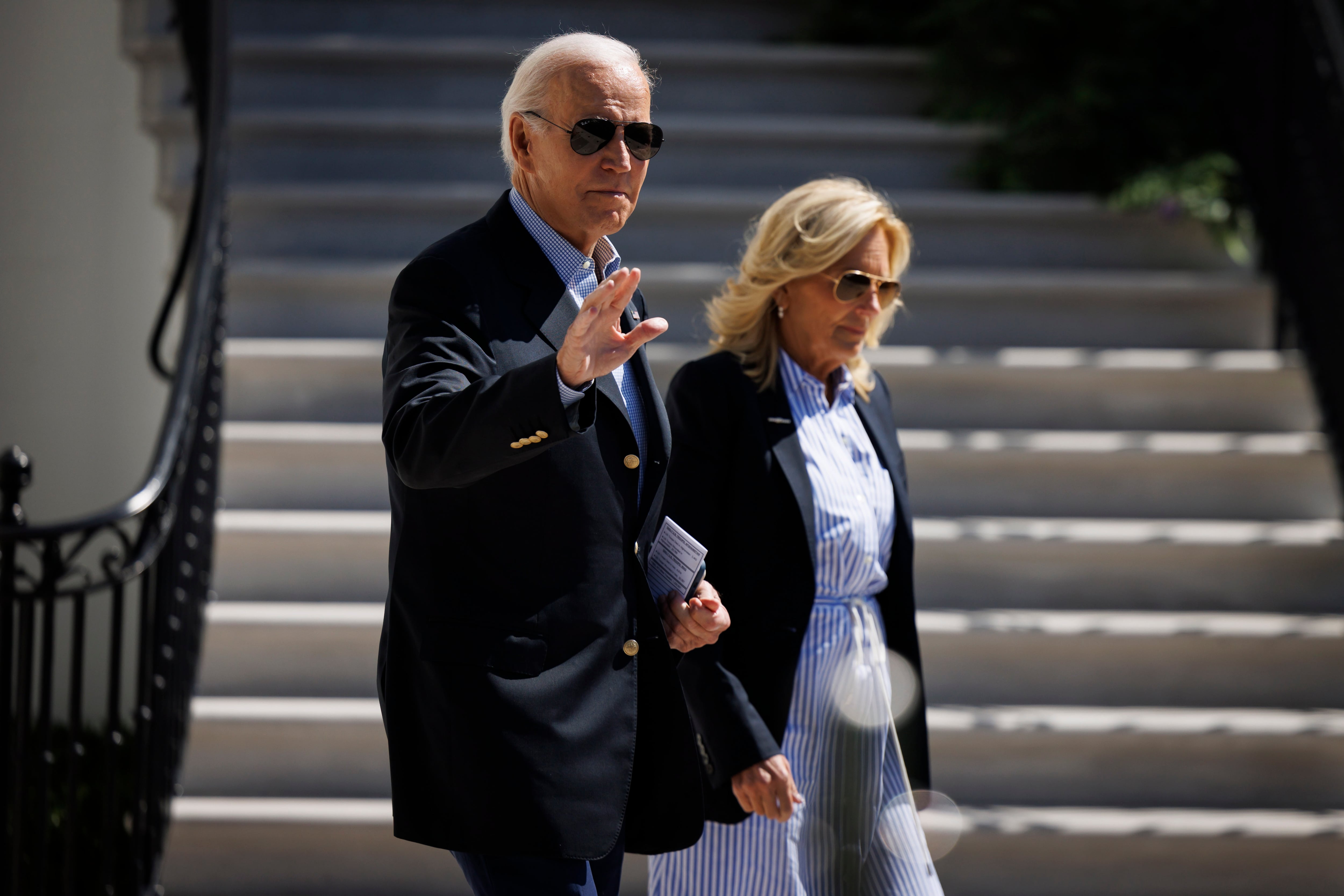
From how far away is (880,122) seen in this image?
17.1 feet

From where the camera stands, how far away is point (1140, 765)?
363 centimetres

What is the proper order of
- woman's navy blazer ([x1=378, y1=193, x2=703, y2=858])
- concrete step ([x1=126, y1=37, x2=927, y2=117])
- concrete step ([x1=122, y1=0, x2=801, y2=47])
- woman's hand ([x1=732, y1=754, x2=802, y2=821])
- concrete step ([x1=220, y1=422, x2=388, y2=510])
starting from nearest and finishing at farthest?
woman's navy blazer ([x1=378, y1=193, x2=703, y2=858]), woman's hand ([x1=732, y1=754, x2=802, y2=821]), concrete step ([x1=220, y1=422, x2=388, y2=510]), concrete step ([x1=126, y1=37, x2=927, y2=117]), concrete step ([x1=122, y1=0, x2=801, y2=47])

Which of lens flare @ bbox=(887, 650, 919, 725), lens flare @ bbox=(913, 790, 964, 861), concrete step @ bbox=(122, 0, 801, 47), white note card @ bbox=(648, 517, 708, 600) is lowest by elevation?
lens flare @ bbox=(913, 790, 964, 861)

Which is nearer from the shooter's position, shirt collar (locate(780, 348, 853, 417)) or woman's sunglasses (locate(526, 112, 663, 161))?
woman's sunglasses (locate(526, 112, 663, 161))

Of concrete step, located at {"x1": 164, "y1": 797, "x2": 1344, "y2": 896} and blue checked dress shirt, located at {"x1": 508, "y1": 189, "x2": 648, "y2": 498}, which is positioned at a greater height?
blue checked dress shirt, located at {"x1": 508, "y1": 189, "x2": 648, "y2": 498}

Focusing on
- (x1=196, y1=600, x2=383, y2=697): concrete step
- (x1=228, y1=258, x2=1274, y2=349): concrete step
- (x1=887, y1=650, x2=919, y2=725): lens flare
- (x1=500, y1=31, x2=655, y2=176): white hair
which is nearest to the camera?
(x1=500, y1=31, x2=655, y2=176): white hair

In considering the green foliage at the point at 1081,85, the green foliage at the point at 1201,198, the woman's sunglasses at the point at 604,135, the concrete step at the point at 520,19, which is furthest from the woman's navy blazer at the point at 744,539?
the concrete step at the point at 520,19

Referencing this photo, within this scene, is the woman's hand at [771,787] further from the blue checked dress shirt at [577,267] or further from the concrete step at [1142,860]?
the concrete step at [1142,860]

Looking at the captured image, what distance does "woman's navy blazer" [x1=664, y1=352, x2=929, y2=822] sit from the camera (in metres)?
2.22

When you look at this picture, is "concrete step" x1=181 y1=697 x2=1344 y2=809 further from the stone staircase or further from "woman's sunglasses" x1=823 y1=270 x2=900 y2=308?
"woman's sunglasses" x1=823 y1=270 x2=900 y2=308

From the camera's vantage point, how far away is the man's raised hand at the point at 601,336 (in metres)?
1.40

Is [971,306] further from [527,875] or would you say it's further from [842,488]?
[527,875]

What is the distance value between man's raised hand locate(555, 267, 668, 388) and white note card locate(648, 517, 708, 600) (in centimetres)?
51

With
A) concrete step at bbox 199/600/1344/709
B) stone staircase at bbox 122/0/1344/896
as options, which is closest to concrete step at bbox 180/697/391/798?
stone staircase at bbox 122/0/1344/896
